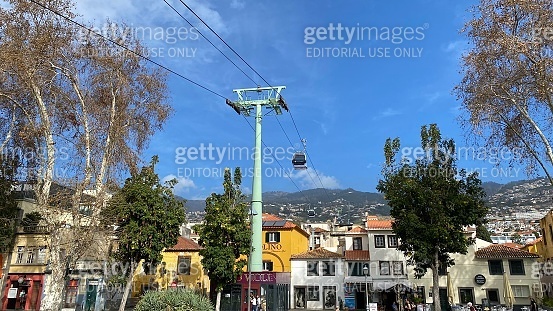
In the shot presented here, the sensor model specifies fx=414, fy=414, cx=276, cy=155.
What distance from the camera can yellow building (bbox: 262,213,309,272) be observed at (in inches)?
1453

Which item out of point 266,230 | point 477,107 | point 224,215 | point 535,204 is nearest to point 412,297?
point 266,230

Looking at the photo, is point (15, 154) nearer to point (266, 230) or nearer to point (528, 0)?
point (266, 230)

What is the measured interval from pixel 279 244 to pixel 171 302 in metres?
26.5

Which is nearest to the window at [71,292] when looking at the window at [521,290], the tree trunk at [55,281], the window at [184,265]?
the window at [184,265]

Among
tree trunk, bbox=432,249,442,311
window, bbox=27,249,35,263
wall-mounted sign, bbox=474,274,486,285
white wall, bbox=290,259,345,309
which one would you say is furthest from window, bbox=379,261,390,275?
window, bbox=27,249,35,263

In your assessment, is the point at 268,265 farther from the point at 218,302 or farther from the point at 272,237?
the point at 218,302

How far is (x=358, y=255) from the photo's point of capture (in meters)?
36.1

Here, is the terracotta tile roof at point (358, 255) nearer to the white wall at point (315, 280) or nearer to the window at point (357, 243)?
the window at point (357, 243)

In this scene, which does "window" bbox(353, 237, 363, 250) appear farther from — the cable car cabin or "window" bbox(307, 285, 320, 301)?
the cable car cabin

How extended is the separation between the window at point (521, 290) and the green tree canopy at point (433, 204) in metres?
9.84

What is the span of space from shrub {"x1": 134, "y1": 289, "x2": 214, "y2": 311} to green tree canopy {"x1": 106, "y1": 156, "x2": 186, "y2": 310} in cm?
1059

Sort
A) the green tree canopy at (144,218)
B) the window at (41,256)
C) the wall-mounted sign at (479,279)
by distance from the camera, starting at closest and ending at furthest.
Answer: the green tree canopy at (144,218) → the window at (41,256) → the wall-mounted sign at (479,279)

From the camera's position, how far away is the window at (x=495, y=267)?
32.6 m

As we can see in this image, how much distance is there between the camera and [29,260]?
104 ft
